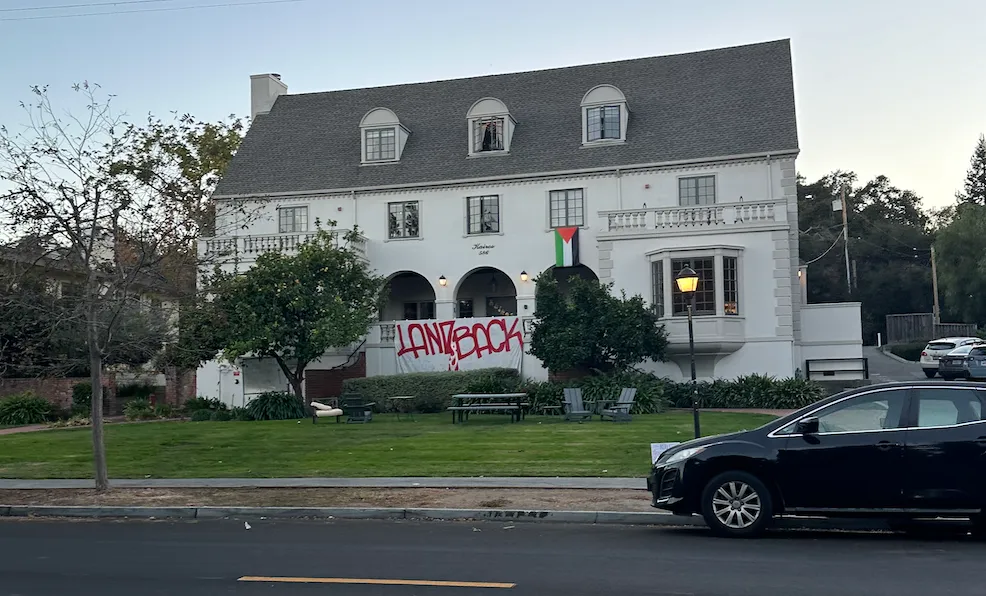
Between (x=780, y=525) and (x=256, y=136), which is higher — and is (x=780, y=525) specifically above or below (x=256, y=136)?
below

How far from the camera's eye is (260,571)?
8.84 metres

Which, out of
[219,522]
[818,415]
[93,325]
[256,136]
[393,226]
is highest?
[256,136]

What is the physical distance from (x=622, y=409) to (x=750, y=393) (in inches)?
258

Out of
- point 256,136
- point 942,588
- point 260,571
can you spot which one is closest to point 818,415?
point 942,588

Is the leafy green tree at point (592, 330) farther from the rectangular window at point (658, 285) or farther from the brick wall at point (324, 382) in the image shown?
the brick wall at point (324, 382)

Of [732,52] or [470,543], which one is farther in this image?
[732,52]

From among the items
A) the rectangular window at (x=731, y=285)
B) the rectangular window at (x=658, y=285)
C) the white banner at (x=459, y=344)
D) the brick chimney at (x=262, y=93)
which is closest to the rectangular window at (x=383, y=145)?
the brick chimney at (x=262, y=93)

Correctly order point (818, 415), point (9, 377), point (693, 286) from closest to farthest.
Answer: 1. point (818, 415)
2. point (693, 286)
3. point (9, 377)

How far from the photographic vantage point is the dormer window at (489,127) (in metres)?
34.2

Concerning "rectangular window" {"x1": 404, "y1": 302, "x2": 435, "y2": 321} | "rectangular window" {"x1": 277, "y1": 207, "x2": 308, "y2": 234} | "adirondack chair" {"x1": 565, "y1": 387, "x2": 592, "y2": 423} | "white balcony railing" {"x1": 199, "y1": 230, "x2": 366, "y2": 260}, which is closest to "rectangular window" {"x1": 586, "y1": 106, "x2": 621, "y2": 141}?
"rectangular window" {"x1": 404, "y1": 302, "x2": 435, "y2": 321}

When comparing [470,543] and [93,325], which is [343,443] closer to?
[93,325]

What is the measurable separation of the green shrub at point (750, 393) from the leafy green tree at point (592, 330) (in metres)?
1.33

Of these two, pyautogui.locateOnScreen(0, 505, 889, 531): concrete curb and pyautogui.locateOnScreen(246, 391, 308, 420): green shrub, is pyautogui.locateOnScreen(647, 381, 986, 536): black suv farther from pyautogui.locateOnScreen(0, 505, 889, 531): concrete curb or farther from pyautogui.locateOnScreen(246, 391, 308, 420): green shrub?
pyautogui.locateOnScreen(246, 391, 308, 420): green shrub

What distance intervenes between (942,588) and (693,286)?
9340 millimetres
